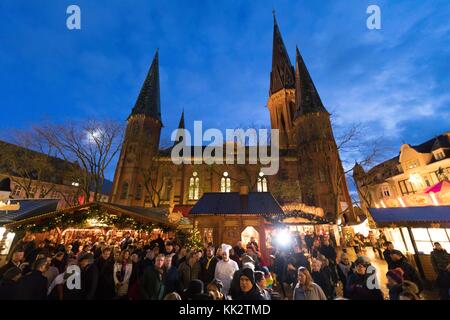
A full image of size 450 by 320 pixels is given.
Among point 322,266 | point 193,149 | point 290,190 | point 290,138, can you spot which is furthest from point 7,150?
point 290,138

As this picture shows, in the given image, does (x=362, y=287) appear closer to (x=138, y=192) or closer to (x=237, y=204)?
(x=237, y=204)

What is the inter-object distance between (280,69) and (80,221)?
156 ft

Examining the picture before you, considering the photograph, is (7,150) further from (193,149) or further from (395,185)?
(395,185)

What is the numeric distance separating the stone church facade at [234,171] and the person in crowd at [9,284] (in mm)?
20456

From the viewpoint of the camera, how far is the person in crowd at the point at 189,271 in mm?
5688

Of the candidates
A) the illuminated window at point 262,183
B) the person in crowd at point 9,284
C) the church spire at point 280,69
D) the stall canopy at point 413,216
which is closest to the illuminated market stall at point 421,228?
the stall canopy at point 413,216

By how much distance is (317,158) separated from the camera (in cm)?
2664

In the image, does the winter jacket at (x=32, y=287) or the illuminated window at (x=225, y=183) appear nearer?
the winter jacket at (x=32, y=287)

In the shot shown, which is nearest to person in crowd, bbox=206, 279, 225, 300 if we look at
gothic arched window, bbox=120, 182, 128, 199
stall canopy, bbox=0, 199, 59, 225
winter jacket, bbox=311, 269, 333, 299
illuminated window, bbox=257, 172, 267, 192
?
winter jacket, bbox=311, 269, 333, 299

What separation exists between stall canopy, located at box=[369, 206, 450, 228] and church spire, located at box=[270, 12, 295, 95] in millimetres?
36721

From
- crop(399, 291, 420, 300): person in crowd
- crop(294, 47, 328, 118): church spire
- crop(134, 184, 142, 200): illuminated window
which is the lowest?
crop(399, 291, 420, 300): person in crowd

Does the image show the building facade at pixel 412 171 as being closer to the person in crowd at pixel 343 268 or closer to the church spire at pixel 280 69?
the person in crowd at pixel 343 268

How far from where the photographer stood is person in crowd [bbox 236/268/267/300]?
358 cm

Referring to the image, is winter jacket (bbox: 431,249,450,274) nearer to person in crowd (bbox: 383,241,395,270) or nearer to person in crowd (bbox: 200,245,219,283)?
person in crowd (bbox: 383,241,395,270)
